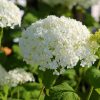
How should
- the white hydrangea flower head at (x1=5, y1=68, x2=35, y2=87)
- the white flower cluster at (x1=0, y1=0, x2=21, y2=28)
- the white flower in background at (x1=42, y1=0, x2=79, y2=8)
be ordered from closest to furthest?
the white flower cluster at (x1=0, y1=0, x2=21, y2=28)
the white hydrangea flower head at (x1=5, y1=68, x2=35, y2=87)
the white flower in background at (x1=42, y1=0, x2=79, y2=8)

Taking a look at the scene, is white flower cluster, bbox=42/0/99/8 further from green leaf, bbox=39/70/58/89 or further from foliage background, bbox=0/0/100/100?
green leaf, bbox=39/70/58/89

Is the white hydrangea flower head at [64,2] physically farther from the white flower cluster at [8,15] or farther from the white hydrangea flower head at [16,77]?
the white flower cluster at [8,15]

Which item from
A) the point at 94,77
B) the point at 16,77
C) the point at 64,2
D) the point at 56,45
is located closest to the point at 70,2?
the point at 64,2

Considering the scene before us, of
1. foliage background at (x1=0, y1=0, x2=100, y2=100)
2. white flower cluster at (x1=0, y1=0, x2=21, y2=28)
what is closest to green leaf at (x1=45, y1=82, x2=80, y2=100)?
foliage background at (x1=0, y1=0, x2=100, y2=100)

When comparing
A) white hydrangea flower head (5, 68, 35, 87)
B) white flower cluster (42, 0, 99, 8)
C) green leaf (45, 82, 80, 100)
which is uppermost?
white flower cluster (42, 0, 99, 8)

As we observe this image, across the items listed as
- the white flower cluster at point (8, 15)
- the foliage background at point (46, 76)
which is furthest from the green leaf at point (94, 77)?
the white flower cluster at point (8, 15)

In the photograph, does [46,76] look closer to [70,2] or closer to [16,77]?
[16,77]
